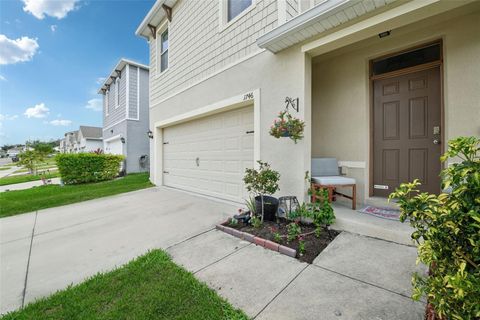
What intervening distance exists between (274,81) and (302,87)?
61cm

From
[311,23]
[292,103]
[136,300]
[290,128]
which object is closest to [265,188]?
[290,128]

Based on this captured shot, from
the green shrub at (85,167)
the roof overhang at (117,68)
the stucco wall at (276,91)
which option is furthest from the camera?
the roof overhang at (117,68)

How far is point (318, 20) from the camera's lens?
2.77 metres

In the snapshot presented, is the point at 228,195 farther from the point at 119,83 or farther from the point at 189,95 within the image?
the point at 119,83

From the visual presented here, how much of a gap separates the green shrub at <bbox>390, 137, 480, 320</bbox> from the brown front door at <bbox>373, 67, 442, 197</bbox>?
2672 millimetres

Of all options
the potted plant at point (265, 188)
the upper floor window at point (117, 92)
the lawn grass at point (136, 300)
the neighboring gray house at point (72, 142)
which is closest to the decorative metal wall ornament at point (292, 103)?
the potted plant at point (265, 188)

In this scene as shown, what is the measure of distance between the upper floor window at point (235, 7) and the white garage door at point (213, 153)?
2.15 m

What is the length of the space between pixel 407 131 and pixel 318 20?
229cm

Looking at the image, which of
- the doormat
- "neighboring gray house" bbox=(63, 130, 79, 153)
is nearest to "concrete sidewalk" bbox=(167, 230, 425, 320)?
the doormat

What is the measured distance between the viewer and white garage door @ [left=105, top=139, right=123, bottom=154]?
11625mm

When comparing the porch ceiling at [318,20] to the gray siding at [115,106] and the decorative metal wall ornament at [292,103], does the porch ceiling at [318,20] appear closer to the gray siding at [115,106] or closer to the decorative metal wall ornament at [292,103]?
the decorative metal wall ornament at [292,103]

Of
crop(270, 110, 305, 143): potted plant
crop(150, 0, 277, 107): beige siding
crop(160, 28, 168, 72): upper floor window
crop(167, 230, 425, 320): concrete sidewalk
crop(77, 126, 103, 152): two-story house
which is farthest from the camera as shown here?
crop(77, 126, 103, 152): two-story house

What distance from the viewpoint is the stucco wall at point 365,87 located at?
9.07 feet

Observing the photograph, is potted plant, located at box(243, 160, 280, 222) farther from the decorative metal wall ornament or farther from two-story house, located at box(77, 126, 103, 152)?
two-story house, located at box(77, 126, 103, 152)
